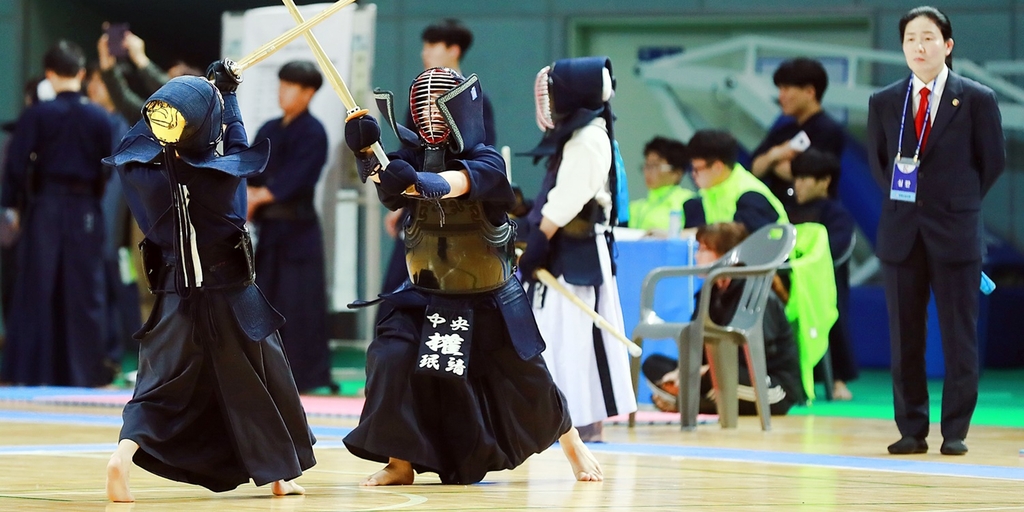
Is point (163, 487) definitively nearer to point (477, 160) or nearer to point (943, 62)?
point (477, 160)

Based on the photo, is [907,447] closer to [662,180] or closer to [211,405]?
[211,405]

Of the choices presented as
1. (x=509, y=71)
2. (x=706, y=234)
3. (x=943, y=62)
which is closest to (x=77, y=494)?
(x=943, y=62)

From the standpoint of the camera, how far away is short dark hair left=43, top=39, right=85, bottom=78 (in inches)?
349

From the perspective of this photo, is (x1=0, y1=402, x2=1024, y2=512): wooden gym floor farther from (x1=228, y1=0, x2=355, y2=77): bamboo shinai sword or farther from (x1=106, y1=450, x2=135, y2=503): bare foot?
(x1=228, y1=0, x2=355, y2=77): bamboo shinai sword

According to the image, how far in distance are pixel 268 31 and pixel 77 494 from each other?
5182mm

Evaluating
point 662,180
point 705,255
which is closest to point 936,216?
point 705,255

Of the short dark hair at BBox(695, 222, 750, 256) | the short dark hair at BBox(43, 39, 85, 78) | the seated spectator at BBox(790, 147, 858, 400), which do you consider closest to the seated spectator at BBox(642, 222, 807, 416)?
the short dark hair at BBox(695, 222, 750, 256)

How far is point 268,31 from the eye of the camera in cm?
898

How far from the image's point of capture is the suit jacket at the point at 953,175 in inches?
227

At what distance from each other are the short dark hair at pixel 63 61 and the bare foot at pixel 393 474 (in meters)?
5.15

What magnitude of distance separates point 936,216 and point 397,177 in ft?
8.61

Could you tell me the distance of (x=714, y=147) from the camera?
830 cm

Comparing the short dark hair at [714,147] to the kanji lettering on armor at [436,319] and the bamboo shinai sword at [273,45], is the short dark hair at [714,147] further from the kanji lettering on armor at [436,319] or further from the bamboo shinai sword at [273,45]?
the bamboo shinai sword at [273,45]

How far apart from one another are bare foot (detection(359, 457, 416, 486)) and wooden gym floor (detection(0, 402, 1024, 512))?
0.04 meters
